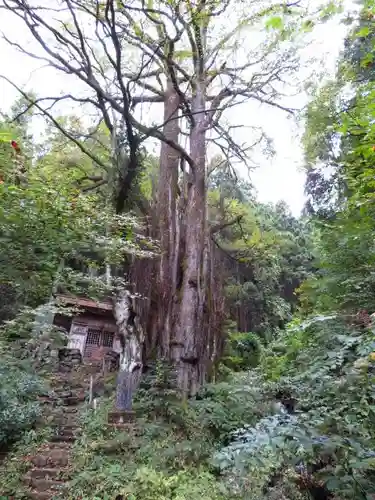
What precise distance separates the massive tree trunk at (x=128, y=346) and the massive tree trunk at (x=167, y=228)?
22.9 inches

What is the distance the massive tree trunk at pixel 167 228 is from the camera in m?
6.88

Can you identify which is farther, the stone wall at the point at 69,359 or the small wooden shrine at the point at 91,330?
the small wooden shrine at the point at 91,330

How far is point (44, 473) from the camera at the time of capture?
4914 millimetres

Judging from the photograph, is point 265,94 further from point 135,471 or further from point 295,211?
point 295,211

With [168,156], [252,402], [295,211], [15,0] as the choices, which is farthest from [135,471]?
[295,211]

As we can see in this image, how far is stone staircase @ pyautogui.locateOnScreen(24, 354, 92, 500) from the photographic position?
4.67 meters

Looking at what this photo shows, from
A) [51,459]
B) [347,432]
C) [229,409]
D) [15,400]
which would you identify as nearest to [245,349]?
[229,409]

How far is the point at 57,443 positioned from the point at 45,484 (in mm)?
1100

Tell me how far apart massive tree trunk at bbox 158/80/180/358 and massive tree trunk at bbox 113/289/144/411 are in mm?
582

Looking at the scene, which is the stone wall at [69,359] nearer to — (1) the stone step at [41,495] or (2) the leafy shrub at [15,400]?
(2) the leafy shrub at [15,400]

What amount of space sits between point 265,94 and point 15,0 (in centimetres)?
600

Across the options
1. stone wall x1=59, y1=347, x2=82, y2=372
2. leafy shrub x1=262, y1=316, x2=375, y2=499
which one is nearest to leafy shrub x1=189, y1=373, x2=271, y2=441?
leafy shrub x1=262, y1=316, x2=375, y2=499

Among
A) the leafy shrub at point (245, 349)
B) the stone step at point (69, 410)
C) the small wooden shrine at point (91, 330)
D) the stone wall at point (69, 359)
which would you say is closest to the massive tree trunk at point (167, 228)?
the stone step at point (69, 410)

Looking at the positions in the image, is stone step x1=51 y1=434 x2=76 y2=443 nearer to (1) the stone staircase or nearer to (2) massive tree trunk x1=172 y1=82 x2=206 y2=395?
(1) the stone staircase
